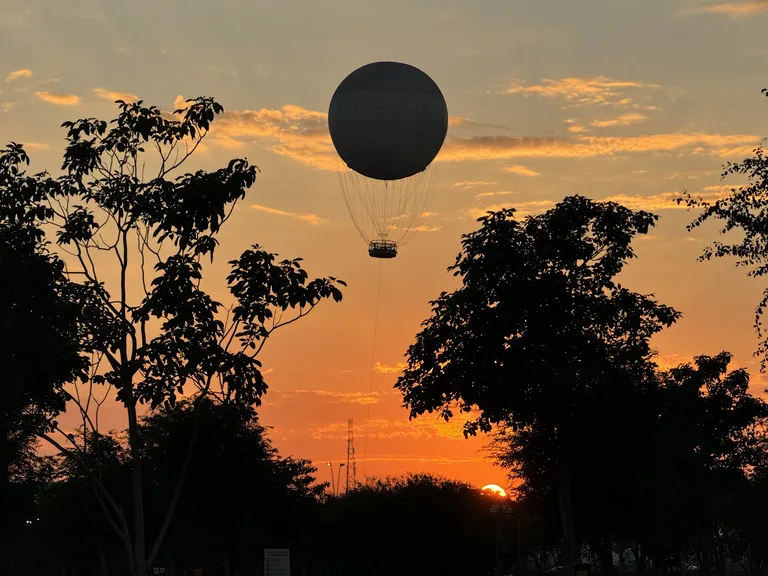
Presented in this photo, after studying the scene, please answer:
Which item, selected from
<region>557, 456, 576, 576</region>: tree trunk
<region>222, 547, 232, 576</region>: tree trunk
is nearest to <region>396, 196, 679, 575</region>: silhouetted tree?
<region>557, 456, 576, 576</region>: tree trunk

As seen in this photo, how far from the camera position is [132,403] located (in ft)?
85.3

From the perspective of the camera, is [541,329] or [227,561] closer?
[541,329]

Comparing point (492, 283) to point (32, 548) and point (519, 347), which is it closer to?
point (519, 347)

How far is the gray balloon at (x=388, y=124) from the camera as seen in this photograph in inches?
2055

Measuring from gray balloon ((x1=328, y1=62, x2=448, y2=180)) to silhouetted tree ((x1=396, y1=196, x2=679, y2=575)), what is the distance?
4.82 m

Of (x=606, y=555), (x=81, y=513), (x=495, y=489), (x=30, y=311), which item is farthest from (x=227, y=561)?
(x=30, y=311)

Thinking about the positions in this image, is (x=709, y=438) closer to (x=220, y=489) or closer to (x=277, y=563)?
(x=220, y=489)

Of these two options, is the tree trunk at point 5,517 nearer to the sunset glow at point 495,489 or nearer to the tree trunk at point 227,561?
the tree trunk at point 227,561

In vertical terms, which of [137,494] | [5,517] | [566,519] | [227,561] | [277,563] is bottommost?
[277,563]

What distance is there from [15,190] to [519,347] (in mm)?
25912

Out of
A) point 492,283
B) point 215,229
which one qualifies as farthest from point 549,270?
point 215,229

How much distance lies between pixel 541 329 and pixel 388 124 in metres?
11.7

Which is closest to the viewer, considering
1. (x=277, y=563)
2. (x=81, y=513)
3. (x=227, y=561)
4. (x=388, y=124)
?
Result: (x=277, y=563)

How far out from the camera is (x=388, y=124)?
171 feet
